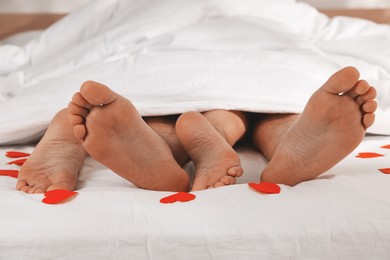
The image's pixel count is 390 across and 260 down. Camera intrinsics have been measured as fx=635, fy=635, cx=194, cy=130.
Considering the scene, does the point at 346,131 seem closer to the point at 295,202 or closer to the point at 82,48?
the point at 295,202

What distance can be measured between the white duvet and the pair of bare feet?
0.18m

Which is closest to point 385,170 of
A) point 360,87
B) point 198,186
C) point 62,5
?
point 360,87

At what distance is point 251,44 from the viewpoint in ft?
5.52

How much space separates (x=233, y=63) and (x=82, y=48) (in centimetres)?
59

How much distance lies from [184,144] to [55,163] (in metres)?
0.24

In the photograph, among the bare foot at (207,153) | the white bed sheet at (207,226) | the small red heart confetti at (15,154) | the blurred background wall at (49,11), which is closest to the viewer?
the white bed sheet at (207,226)

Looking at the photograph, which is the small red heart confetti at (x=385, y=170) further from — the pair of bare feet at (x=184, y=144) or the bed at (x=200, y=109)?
the pair of bare feet at (x=184, y=144)

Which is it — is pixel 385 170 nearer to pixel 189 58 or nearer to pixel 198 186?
pixel 198 186

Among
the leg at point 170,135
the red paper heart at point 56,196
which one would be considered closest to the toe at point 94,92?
the red paper heart at point 56,196

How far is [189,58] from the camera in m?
1.54

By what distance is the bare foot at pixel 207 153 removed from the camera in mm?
1075

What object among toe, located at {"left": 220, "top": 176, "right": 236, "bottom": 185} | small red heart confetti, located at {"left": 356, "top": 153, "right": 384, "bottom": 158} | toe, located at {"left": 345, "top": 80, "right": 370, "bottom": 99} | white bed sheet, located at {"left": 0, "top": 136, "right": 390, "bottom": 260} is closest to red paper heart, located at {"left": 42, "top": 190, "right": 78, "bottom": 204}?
white bed sheet, located at {"left": 0, "top": 136, "right": 390, "bottom": 260}

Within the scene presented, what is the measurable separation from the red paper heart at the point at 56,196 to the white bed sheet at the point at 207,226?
2cm

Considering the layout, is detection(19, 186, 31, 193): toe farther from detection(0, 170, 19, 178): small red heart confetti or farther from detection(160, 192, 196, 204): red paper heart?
detection(160, 192, 196, 204): red paper heart
